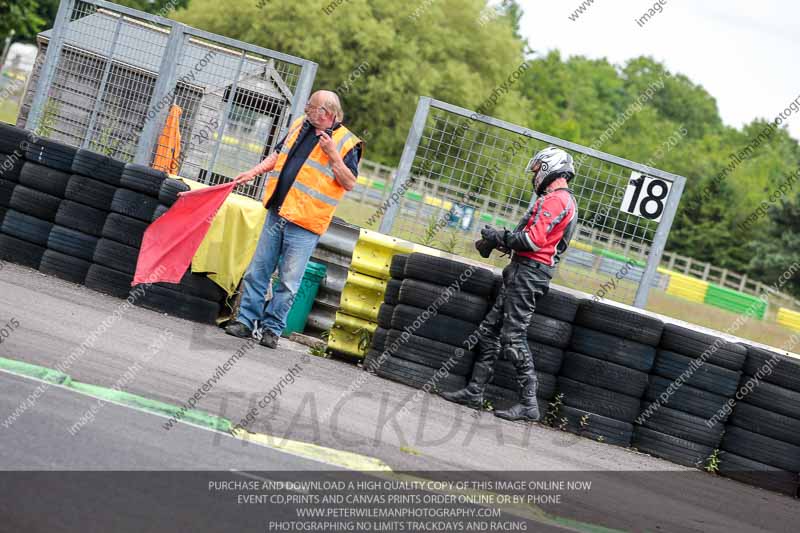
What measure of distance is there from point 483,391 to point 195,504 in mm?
5040

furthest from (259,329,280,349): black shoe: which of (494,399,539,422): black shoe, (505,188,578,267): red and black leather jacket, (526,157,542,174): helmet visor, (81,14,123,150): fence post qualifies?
(81,14,123,150): fence post

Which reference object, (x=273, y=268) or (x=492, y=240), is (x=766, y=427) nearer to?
(x=492, y=240)

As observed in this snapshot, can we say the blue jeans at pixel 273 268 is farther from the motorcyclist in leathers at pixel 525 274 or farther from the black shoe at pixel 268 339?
the motorcyclist in leathers at pixel 525 274

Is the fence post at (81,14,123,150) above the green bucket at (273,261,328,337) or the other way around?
above

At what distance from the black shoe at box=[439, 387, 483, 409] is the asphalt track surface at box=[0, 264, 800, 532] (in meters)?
0.15

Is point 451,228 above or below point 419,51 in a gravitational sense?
below

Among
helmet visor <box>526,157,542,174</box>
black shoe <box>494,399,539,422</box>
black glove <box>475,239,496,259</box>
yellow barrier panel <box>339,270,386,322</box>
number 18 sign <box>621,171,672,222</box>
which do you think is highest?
number 18 sign <box>621,171,672,222</box>

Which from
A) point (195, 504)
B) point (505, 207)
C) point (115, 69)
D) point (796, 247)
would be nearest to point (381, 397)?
point (505, 207)

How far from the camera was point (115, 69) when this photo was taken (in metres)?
12.9

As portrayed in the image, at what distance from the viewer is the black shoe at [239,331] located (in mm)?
10320

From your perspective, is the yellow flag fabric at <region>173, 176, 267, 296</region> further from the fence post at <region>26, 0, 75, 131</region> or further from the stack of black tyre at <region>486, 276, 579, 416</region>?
the fence post at <region>26, 0, 75, 131</region>

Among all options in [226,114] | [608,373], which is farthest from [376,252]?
[226,114]

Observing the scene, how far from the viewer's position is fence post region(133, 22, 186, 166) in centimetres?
1205

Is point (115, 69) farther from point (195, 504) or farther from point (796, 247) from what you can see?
point (796, 247)
